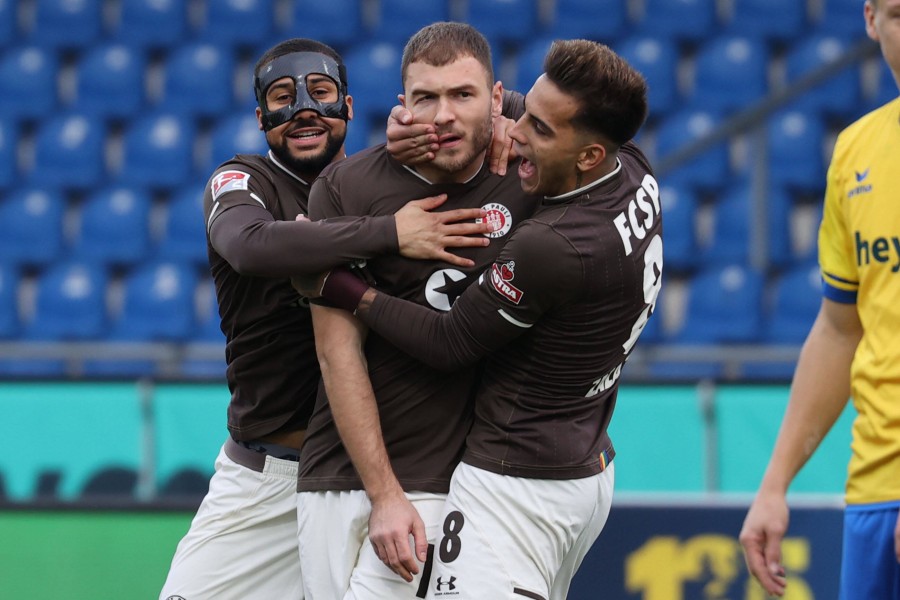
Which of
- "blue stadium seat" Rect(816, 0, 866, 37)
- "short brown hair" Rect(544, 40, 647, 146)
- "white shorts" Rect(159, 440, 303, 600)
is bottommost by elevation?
"white shorts" Rect(159, 440, 303, 600)

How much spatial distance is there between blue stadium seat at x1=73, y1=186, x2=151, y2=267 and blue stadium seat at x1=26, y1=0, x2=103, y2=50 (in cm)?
189

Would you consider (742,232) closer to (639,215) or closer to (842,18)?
(842,18)

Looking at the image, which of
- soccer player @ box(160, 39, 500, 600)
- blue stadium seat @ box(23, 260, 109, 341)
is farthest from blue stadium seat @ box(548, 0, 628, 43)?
soccer player @ box(160, 39, 500, 600)

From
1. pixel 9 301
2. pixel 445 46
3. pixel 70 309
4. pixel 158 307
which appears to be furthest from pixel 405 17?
pixel 445 46

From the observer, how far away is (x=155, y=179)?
10.0 meters

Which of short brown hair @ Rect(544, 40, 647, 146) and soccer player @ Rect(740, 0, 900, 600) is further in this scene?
short brown hair @ Rect(544, 40, 647, 146)

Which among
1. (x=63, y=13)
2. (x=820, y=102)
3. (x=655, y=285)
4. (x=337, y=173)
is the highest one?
(x=63, y=13)

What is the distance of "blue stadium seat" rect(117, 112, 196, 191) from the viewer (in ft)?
32.9

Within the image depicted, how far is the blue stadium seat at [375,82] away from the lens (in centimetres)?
999

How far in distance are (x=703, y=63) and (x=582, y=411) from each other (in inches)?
286

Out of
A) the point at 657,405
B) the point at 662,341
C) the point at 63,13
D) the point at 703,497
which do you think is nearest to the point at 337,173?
the point at 703,497

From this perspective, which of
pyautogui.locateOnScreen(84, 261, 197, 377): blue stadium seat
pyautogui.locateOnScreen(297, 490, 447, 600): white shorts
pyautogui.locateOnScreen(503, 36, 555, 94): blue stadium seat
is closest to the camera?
pyautogui.locateOnScreen(297, 490, 447, 600): white shorts

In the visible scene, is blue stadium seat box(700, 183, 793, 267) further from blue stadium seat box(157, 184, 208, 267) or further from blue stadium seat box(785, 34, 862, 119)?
blue stadium seat box(157, 184, 208, 267)

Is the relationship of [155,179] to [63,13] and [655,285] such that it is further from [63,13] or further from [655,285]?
[655,285]
